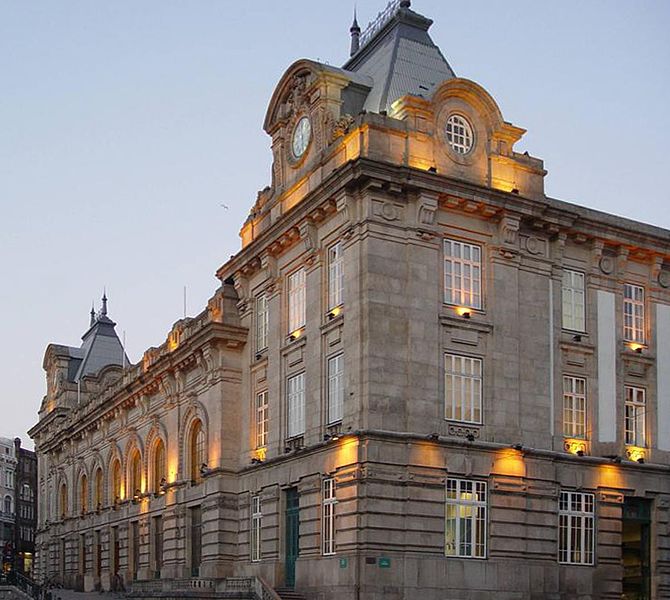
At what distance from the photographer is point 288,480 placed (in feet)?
149

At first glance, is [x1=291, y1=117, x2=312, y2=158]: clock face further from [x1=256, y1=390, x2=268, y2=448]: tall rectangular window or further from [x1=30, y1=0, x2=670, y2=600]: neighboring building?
[x1=256, y1=390, x2=268, y2=448]: tall rectangular window

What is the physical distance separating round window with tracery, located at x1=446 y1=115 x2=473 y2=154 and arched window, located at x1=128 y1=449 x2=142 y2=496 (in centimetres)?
3124

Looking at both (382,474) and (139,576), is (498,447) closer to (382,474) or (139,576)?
(382,474)

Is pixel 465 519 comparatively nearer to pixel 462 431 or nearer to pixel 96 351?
pixel 462 431

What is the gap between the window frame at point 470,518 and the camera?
135 ft

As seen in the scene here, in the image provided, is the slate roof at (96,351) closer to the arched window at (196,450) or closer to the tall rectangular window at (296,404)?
the arched window at (196,450)

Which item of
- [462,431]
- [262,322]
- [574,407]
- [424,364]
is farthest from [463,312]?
[262,322]

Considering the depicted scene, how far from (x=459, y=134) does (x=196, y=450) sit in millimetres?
21529

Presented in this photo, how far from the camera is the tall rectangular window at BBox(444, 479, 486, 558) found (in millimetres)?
41125

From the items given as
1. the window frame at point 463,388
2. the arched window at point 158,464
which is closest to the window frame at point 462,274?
the window frame at point 463,388

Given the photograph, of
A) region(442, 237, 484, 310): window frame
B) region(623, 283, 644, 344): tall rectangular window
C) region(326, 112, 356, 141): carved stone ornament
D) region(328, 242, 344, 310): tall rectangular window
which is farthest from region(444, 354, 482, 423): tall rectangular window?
region(326, 112, 356, 141): carved stone ornament

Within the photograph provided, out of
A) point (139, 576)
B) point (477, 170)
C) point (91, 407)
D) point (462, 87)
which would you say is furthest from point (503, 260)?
point (91, 407)

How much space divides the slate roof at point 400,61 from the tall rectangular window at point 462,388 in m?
10.3

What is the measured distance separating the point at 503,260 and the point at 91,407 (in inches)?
1607
